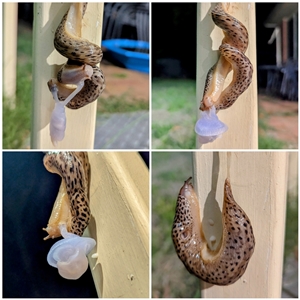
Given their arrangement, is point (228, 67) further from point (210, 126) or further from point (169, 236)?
point (169, 236)

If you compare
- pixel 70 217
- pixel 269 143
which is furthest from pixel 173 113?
pixel 70 217

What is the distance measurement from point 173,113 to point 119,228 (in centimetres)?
31

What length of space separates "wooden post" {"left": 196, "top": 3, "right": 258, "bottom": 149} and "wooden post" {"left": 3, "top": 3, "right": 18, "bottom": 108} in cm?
43

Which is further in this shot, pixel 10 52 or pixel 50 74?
pixel 10 52

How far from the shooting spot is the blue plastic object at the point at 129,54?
0.71 meters

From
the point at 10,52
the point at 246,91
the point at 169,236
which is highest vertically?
the point at 10,52

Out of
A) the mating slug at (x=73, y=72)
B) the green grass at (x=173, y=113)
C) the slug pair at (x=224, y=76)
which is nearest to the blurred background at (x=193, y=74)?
the green grass at (x=173, y=113)

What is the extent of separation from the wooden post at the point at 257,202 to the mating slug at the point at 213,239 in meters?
0.03

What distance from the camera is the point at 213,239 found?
55 cm

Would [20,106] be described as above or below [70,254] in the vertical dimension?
above

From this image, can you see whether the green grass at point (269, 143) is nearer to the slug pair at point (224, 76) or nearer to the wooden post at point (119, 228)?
the slug pair at point (224, 76)

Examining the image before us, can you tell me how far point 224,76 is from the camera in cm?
55

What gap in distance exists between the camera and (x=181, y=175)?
63 cm

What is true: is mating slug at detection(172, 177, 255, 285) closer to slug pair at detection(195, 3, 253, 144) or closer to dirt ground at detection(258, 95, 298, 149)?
slug pair at detection(195, 3, 253, 144)
